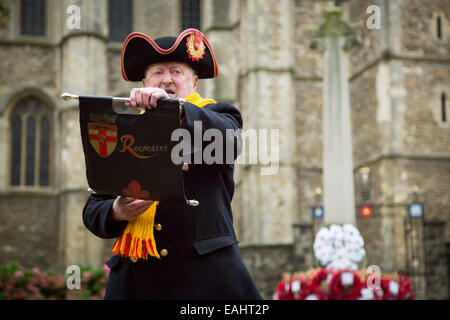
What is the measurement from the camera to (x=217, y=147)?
8.22 feet

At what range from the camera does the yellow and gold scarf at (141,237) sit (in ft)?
8.32

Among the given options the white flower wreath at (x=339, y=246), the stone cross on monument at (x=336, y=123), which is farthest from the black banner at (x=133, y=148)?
the stone cross on monument at (x=336, y=123)

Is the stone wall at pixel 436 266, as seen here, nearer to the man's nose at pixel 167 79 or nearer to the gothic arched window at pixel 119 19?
the man's nose at pixel 167 79

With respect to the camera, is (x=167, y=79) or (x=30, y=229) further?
(x=30, y=229)

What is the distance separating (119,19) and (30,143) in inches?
209

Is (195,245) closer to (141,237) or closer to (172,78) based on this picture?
A: (141,237)

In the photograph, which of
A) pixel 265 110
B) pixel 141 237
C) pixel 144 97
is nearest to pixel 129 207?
pixel 141 237

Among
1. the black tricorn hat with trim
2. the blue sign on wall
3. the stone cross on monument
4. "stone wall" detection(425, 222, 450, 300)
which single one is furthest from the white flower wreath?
the blue sign on wall

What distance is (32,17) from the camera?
2189 cm

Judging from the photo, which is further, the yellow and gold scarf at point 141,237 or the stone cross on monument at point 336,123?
the stone cross on monument at point 336,123

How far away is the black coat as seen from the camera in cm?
249

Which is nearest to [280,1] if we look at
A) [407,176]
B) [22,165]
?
[407,176]

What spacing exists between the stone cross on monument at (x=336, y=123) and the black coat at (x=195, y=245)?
23.1 feet

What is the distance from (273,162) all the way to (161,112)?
56.2 ft
